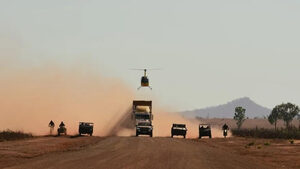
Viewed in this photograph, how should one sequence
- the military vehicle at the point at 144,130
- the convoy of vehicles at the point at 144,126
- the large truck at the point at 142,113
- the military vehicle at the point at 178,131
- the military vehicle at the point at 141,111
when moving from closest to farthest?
the convoy of vehicles at the point at 144,126 → the military vehicle at the point at 144,130 → the large truck at the point at 142,113 → the military vehicle at the point at 178,131 → the military vehicle at the point at 141,111

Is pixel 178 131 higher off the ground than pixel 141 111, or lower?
lower

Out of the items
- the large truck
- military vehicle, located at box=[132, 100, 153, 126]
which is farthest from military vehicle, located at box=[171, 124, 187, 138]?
military vehicle, located at box=[132, 100, 153, 126]

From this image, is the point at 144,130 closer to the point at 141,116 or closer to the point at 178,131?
the point at 178,131

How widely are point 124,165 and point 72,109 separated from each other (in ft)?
278

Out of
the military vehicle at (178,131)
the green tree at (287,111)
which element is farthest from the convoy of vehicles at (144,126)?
the green tree at (287,111)

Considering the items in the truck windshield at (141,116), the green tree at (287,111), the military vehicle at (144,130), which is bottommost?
the military vehicle at (144,130)

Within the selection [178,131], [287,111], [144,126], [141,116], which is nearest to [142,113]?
[141,116]

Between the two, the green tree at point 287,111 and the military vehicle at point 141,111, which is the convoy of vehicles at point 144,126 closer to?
the military vehicle at point 141,111

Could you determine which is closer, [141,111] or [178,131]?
[178,131]

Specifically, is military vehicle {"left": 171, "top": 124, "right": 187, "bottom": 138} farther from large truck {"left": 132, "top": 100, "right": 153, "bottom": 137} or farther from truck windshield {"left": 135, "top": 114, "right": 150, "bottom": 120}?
truck windshield {"left": 135, "top": 114, "right": 150, "bottom": 120}

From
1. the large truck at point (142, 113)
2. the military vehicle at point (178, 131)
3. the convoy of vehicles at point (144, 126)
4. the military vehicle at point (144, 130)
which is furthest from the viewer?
the military vehicle at point (178, 131)

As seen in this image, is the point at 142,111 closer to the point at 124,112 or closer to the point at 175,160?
the point at 124,112

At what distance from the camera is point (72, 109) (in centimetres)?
10831

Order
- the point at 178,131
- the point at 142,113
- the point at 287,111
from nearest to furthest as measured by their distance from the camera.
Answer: the point at 178,131 < the point at 142,113 < the point at 287,111
